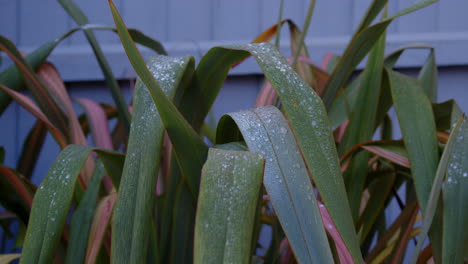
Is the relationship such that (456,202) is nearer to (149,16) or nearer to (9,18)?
(149,16)

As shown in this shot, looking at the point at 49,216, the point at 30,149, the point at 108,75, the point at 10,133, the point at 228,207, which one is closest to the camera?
the point at 228,207

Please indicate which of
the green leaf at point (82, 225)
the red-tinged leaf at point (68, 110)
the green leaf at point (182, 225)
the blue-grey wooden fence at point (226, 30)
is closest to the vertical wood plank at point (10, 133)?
the blue-grey wooden fence at point (226, 30)

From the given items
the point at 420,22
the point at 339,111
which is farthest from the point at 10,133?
the point at 420,22

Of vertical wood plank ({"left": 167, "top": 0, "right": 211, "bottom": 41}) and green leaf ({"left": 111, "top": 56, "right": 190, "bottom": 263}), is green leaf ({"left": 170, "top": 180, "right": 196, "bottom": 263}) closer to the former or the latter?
green leaf ({"left": 111, "top": 56, "right": 190, "bottom": 263})

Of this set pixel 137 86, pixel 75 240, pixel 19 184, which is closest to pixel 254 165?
pixel 137 86

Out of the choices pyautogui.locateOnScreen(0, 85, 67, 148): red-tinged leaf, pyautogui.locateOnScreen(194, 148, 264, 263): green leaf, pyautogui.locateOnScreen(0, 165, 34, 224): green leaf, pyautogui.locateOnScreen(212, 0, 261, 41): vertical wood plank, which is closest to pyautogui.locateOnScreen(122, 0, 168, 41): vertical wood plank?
pyautogui.locateOnScreen(212, 0, 261, 41): vertical wood plank

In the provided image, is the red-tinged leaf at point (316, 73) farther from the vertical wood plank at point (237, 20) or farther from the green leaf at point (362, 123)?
the vertical wood plank at point (237, 20)

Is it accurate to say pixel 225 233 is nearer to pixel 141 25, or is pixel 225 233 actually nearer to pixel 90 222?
pixel 90 222
